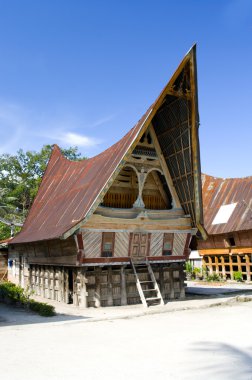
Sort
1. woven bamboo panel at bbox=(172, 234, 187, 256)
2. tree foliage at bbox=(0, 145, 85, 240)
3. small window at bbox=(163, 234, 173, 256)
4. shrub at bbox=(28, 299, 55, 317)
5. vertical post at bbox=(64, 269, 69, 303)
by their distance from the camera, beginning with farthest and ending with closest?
tree foliage at bbox=(0, 145, 85, 240) → woven bamboo panel at bbox=(172, 234, 187, 256) → small window at bbox=(163, 234, 173, 256) → vertical post at bbox=(64, 269, 69, 303) → shrub at bbox=(28, 299, 55, 317)

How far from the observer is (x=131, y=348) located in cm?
854

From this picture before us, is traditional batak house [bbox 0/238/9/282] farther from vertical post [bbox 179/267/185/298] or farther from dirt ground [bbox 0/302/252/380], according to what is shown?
dirt ground [bbox 0/302/252/380]

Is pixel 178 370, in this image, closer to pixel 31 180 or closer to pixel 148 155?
pixel 148 155

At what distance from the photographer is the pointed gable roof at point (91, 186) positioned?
1512 centimetres

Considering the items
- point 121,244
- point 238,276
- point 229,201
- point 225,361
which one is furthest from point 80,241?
point 229,201

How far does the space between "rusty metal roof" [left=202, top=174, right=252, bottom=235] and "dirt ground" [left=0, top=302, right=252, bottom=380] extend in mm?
14981

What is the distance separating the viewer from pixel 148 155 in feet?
58.1

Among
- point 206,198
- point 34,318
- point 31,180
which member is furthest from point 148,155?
point 31,180

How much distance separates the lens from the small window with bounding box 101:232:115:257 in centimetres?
1605

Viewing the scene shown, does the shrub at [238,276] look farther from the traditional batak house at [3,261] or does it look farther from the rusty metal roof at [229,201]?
the traditional batak house at [3,261]

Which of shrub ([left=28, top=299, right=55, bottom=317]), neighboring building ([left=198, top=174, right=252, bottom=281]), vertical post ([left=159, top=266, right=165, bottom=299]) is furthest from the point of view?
neighboring building ([left=198, top=174, right=252, bottom=281])

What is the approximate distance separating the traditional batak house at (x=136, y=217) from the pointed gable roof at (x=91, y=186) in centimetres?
5

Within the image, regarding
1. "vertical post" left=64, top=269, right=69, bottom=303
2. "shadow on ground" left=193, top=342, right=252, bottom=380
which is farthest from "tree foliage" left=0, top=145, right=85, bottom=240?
"shadow on ground" left=193, top=342, right=252, bottom=380

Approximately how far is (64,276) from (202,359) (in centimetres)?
1105
